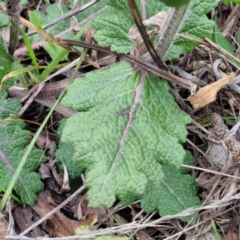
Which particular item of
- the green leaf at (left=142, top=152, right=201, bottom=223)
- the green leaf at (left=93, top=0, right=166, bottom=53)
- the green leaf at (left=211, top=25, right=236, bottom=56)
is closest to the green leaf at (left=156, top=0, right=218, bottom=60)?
the green leaf at (left=93, top=0, right=166, bottom=53)

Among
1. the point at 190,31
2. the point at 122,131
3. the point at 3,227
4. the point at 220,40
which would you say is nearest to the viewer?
the point at 122,131

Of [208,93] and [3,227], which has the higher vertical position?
[208,93]

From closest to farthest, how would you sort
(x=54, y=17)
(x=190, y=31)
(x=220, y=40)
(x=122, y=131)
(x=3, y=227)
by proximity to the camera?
(x=122, y=131) → (x=190, y=31) → (x=3, y=227) → (x=220, y=40) → (x=54, y=17)

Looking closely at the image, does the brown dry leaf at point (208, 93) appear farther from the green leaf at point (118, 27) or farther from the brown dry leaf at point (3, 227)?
the brown dry leaf at point (3, 227)

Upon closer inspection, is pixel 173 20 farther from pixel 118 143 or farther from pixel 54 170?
pixel 54 170

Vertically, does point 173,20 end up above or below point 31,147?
above

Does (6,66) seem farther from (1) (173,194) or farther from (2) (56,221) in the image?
(1) (173,194)

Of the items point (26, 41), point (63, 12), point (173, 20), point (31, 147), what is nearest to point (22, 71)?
point (26, 41)

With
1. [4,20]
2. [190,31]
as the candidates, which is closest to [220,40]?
[190,31]
